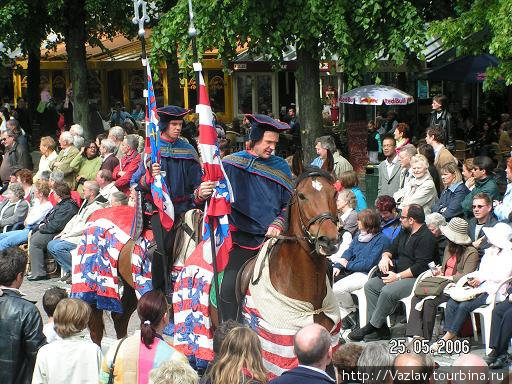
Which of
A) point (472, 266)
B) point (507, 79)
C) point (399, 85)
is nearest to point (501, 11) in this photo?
point (507, 79)

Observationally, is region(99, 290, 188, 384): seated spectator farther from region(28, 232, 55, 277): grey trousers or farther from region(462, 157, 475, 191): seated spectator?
region(28, 232, 55, 277): grey trousers

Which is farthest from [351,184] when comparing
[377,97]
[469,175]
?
[377,97]

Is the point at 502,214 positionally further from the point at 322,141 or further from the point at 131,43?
the point at 131,43

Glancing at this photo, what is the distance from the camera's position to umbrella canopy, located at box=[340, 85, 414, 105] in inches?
836

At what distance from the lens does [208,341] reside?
975 cm

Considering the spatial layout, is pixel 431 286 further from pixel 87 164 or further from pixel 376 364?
pixel 87 164

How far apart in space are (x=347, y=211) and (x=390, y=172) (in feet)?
5.75

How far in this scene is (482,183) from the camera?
13281 millimetres

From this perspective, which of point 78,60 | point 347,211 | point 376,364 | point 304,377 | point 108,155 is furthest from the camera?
point 78,60

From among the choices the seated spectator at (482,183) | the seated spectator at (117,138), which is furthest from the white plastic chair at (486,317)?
the seated spectator at (117,138)

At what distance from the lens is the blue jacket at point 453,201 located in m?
13.3

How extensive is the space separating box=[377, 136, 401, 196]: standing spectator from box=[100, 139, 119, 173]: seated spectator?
4391 millimetres

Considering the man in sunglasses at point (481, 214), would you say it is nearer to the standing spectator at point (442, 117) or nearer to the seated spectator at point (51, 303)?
the seated spectator at point (51, 303)

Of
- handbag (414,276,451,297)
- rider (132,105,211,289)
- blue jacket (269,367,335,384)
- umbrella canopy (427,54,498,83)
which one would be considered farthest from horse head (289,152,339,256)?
umbrella canopy (427,54,498,83)
